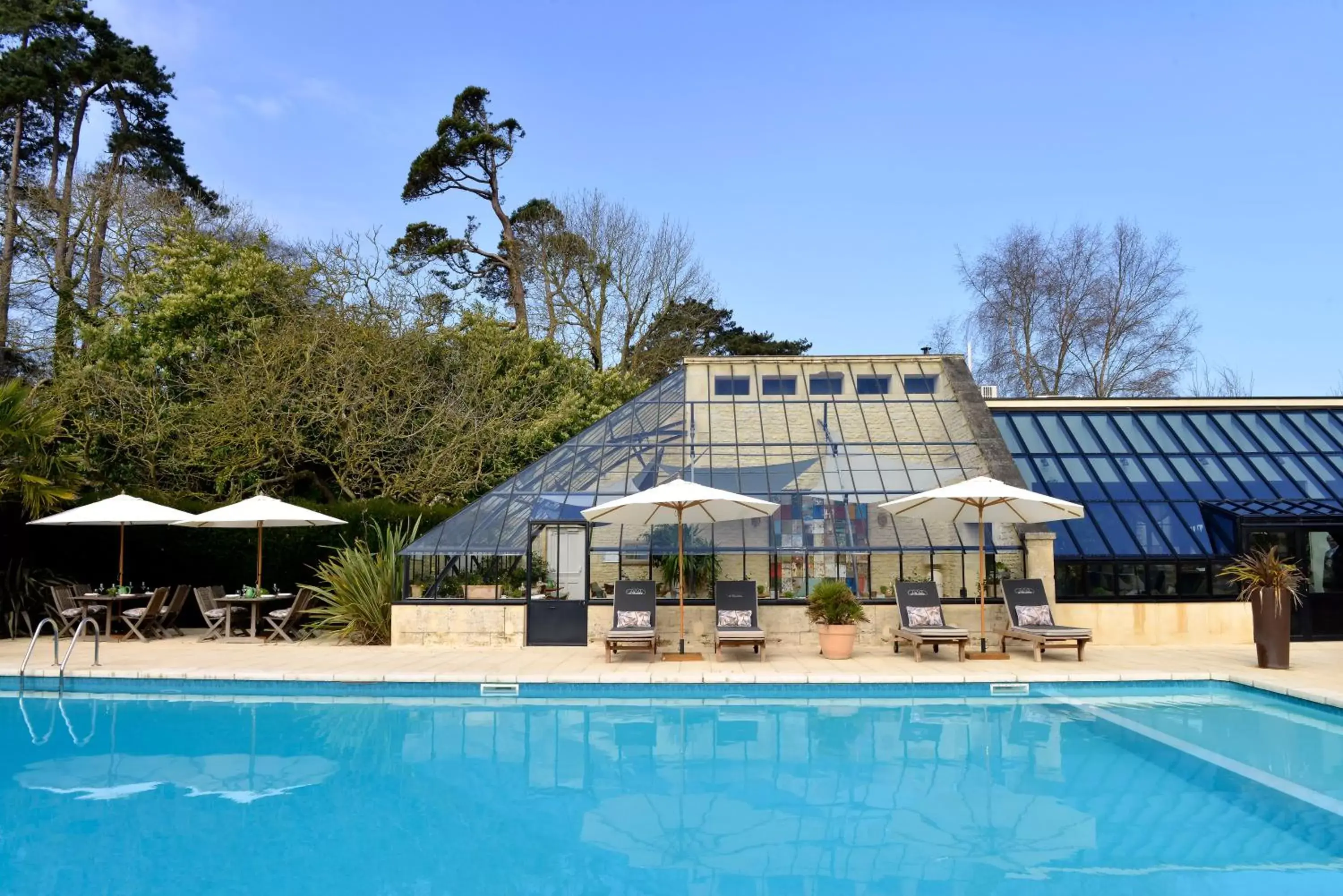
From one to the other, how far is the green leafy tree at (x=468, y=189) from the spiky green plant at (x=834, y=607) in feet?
52.4

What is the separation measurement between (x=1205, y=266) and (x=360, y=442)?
78.7ft

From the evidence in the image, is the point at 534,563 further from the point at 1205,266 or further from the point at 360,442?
the point at 1205,266

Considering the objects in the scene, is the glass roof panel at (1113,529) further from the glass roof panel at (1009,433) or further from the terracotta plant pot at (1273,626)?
the terracotta plant pot at (1273,626)

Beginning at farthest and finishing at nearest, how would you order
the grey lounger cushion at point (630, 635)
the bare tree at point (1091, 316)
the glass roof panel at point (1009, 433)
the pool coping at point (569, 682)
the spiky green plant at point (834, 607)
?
the bare tree at point (1091, 316) < the glass roof panel at point (1009, 433) < the spiky green plant at point (834, 607) < the grey lounger cushion at point (630, 635) < the pool coping at point (569, 682)

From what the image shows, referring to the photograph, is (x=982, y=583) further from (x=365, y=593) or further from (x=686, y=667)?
(x=365, y=593)

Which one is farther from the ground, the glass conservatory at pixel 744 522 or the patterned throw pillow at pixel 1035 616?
the glass conservatory at pixel 744 522

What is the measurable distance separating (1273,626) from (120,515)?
14.7 meters

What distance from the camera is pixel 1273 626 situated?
32.7ft

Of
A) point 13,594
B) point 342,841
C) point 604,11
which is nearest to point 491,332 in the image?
point 604,11

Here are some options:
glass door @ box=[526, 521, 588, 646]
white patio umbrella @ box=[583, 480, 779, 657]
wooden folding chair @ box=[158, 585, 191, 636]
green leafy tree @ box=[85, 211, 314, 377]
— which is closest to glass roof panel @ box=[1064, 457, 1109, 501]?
white patio umbrella @ box=[583, 480, 779, 657]

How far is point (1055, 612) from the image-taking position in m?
12.4

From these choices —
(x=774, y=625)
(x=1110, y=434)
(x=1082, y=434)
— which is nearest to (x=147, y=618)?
(x=774, y=625)

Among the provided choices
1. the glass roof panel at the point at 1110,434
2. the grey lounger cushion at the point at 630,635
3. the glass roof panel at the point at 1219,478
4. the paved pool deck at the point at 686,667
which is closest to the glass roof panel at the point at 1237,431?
the glass roof panel at the point at 1219,478

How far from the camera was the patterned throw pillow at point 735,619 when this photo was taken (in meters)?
11.3
